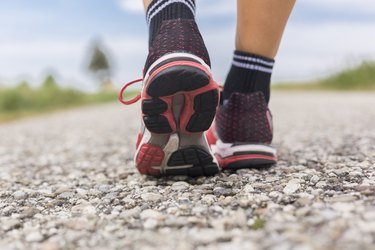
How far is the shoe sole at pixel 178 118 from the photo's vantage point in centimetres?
140

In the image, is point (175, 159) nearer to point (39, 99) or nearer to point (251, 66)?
point (251, 66)

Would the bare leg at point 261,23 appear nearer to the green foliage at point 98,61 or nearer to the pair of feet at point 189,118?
the pair of feet at point 189,118

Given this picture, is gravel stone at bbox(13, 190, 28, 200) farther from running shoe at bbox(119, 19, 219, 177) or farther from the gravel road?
running shoe at bbox(119, 19, 219, 177)

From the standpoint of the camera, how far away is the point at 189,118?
5.03ft

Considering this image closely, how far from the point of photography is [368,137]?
112 inches

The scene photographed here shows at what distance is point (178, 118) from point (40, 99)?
1127 cm

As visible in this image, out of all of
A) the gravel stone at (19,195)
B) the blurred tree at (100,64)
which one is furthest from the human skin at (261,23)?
the blurred tree at (100,64)

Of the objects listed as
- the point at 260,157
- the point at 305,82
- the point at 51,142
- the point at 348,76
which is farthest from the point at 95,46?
the point at 260,157

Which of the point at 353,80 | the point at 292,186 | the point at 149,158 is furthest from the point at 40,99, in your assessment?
the point at 292,186

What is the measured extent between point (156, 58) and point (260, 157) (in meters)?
0.66

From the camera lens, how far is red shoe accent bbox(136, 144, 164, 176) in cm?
169

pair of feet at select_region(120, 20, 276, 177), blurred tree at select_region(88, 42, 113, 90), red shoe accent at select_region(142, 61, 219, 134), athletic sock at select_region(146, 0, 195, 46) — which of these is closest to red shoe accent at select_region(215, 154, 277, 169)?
pair of feet at select_region(120, 20, 276, 177)

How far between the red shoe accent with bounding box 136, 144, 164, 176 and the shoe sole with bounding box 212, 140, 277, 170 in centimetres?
29

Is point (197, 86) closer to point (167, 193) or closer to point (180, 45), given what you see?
point (180, 45)
